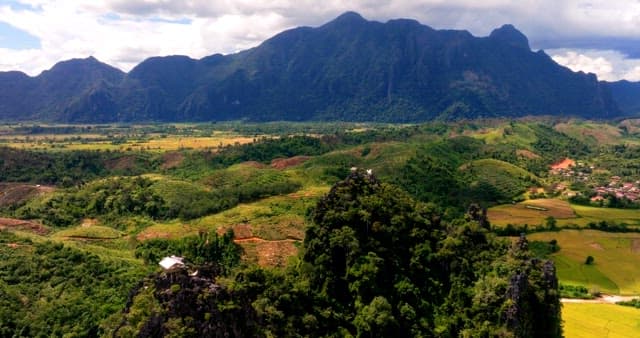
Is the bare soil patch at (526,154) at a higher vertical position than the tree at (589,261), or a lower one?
higher

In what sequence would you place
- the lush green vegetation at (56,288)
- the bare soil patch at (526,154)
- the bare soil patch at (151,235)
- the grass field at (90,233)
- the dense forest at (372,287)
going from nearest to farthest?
1. the dense forest at (372,287)
2. the lush green vegetation at (56,288)
3. the bare soil patch at (151,235)
4. the grass field at (90,233)
5. the bare soil patch at (526,154)

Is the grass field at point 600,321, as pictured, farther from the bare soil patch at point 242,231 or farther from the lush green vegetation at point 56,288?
the lush green vegetation at point 56,288

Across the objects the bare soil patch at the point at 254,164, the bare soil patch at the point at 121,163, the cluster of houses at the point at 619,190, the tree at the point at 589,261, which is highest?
the bare soil patch at the point at 254,164

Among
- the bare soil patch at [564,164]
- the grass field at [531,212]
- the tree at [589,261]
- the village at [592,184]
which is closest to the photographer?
the tree at [589,261]

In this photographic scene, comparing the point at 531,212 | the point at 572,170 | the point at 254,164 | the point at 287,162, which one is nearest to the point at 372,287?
the point at 531,212

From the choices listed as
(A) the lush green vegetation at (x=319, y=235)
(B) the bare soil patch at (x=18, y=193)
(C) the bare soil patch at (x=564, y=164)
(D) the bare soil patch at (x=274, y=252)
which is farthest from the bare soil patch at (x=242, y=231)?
(C) the bare soil patch at (x=564, y=164)
